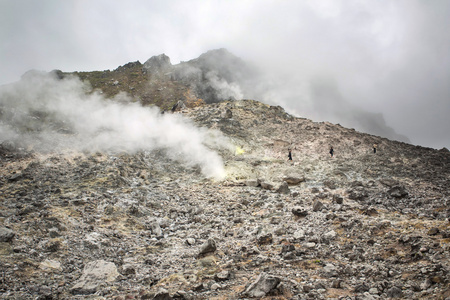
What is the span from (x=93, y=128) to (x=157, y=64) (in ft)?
90.7

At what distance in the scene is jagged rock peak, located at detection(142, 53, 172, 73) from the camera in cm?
4414

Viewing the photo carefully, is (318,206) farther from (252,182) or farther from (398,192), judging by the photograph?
(252,182)

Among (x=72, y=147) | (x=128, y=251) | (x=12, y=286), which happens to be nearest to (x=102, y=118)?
(x=72, y=147)

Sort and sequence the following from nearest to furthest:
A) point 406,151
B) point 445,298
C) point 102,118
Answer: point 445,298 < point 406,151 < point 102,118

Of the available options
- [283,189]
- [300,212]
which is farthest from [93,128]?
[300,212]

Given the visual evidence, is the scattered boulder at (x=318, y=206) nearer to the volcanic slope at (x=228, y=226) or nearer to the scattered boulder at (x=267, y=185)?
the volcanic slope at (x=228, y=226)

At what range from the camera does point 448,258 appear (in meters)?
6.38

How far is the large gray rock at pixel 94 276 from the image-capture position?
699 centimetres

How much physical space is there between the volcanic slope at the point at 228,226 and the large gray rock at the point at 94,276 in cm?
4

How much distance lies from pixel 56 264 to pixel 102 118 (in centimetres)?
1696

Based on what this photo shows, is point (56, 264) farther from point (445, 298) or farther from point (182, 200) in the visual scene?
point (445, 298)

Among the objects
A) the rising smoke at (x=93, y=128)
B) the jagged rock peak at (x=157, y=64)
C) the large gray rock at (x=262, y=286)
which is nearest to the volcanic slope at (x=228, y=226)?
the large gray rock at (x=262, y=286)

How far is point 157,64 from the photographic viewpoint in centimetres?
4509

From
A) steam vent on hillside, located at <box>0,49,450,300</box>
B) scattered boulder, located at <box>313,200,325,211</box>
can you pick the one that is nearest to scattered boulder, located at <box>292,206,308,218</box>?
steam vent on hillside, located at <box>0,49,450,300</box>
